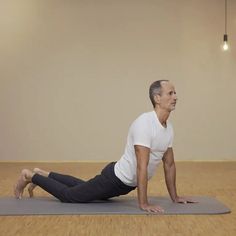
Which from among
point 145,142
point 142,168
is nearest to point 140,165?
point 142,168

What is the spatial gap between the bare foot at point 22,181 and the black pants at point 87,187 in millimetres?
62

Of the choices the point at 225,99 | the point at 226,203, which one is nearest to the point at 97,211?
the point at 226,203

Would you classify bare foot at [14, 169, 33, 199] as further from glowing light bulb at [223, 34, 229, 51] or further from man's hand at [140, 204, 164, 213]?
glowing light bulb at [223, 34, 229, 51]

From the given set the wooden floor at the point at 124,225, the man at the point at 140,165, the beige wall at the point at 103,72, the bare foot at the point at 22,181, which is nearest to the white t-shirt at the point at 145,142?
the man at the point at 140,165

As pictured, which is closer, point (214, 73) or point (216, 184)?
point (216, 184)

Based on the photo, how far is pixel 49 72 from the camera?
7000 mm

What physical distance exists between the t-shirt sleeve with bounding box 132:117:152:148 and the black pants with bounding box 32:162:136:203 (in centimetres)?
30

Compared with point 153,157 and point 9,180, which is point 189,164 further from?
point 153,157

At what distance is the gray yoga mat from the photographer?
2.98 m

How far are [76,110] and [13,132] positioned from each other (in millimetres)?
921

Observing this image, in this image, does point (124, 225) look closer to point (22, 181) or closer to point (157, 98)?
point (157, 98)

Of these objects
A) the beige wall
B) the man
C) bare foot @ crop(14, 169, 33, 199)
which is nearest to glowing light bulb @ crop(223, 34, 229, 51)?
the beige wall

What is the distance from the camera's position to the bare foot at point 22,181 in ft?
11.2

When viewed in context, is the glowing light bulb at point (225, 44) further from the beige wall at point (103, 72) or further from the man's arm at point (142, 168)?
the man's arm at point (142, 168)
